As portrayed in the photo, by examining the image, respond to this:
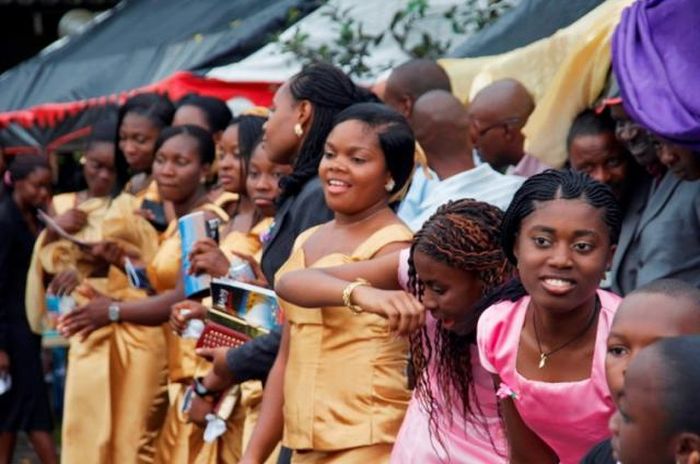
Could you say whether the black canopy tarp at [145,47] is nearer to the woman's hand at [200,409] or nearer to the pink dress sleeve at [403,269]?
the woman's hand at [200,409]

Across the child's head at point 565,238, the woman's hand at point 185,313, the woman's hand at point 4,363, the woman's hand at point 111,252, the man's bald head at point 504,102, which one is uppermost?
the child's head at point 565,238

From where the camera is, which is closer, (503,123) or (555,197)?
(555,197)

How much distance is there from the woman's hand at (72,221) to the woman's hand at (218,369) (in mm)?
2793

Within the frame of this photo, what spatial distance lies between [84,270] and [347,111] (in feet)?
12.5

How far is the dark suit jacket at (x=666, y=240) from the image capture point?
5414 millimetres

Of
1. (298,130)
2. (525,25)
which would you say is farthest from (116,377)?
(298,130)

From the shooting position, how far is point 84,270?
8.98 metres

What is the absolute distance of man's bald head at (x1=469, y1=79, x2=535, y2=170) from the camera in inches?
283

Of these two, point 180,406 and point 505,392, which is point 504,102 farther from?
point 505,392

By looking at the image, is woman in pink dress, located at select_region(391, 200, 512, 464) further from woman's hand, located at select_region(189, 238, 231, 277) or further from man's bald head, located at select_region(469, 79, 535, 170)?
man's bald head, located at select_region(469, 79, 535, 170)

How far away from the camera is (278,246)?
5898 mm

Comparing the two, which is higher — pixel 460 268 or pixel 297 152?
pixel 460 268

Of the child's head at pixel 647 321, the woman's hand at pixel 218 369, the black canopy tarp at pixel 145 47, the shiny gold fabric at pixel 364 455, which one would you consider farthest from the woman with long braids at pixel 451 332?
the black canopy tarp at pixel 145 47

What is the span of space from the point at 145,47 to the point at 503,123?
6764 millimetres
